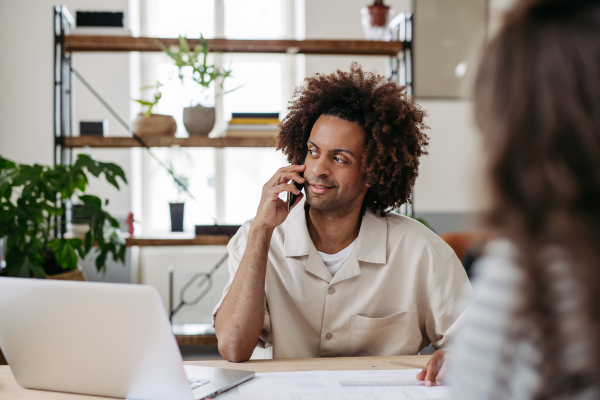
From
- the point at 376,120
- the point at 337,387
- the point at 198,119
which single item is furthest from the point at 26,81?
the point at 337,387

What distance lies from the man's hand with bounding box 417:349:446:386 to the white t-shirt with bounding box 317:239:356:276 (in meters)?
0.47

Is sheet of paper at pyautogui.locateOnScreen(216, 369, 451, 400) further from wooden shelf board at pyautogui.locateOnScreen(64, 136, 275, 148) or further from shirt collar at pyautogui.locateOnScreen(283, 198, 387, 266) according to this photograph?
wooden shelf board at pyautogui.locateOnScreen(64, 136, 275, 148)

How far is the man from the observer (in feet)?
4.25

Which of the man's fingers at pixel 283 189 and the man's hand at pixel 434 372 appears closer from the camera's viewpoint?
the man's hand at pixel 434 372

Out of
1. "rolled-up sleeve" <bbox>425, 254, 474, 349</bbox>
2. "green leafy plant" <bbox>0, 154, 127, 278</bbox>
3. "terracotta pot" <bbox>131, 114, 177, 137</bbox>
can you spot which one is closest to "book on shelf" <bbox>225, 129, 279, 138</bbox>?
"terracotta pot" <bbox>131, 114, 177, 137</bbox>

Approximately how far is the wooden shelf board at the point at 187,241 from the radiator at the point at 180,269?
0.83 m

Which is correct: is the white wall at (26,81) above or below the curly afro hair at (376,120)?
above

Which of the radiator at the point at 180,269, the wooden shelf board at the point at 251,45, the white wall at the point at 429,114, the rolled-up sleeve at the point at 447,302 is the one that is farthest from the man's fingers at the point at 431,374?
the white wall at the point at 429,114

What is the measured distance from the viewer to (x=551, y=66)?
1.29 ft

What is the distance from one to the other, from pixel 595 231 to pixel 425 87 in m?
3.31

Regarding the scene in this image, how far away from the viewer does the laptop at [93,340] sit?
716 mm

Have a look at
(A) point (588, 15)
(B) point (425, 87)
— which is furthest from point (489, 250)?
(B) point (425, 87)

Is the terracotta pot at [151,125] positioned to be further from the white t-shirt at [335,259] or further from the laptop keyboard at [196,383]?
the laptop keyboard at [196,383]

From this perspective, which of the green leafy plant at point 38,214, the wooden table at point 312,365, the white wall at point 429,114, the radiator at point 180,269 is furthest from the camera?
the white wall at point 429,114
